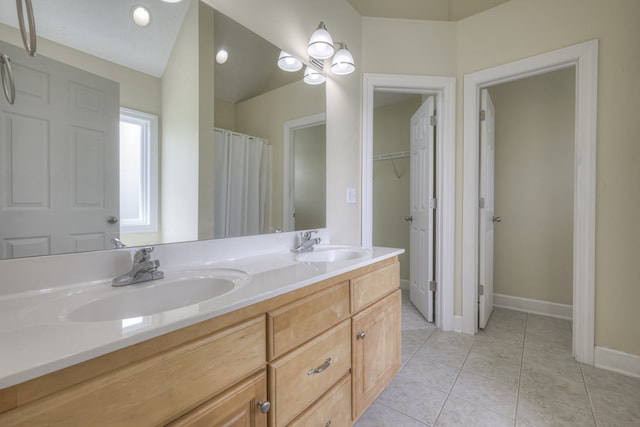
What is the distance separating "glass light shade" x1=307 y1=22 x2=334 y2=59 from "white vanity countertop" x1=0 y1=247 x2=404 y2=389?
50.4 inches

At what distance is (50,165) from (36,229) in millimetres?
186

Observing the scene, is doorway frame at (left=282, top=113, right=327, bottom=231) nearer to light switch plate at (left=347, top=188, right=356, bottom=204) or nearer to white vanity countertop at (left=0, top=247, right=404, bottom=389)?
light switch plate at (left=347, top=188, right=356, bottom=204)

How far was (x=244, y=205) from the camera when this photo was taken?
4.66 feet

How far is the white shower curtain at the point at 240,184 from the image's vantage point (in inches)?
51.5

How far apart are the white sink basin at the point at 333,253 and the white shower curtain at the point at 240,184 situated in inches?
10.9

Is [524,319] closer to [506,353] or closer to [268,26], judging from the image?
[506,353]

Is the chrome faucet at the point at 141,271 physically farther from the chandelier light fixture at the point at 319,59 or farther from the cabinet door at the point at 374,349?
the chandelier light fixture at the point at 319,59

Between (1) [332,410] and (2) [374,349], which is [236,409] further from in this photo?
(2) [374,349]

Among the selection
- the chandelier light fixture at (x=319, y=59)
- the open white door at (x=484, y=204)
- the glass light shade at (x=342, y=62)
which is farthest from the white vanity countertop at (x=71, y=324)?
the open white door at (x=484, y=204)

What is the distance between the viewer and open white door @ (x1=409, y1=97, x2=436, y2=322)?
2414 millimetres

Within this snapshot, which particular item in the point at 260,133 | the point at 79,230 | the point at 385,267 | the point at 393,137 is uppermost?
the point at 393,137

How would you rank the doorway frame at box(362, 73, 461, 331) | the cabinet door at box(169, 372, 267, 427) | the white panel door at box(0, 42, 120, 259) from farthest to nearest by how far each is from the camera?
the doorway frame at box(362, 73, 461, 331) < the white panel door at box(0, 42, 120, 259) < the cabinet door at box(169, 372, 267, 427)

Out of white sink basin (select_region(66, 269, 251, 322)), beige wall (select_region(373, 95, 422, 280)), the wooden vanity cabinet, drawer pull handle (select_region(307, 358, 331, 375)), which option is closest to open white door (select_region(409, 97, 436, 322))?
beige wall (select_region(373, 95, 422, 280))

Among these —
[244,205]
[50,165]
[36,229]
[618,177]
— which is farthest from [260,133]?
[618,177]
